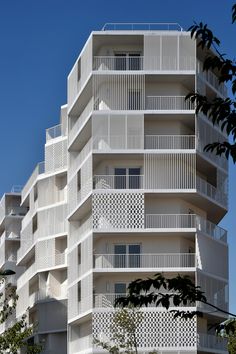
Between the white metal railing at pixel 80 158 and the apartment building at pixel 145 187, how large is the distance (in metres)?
0.22

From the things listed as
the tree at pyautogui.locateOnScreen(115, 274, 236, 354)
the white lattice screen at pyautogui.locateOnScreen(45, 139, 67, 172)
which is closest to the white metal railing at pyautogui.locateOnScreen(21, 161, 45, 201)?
the white lattice screen at pyautogui.locateOnScreen(45, 139, 67, 172)

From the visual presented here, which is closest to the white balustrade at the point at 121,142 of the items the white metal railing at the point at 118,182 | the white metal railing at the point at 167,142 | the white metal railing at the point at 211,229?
the white metal railing at the point at 167,142

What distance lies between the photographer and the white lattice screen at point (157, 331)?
64.6 metres

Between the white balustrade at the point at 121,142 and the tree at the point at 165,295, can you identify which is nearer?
the tree at the point at 165,295

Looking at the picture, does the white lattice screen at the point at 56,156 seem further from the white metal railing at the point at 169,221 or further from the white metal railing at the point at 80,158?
the white metal railing at the point at 169,221

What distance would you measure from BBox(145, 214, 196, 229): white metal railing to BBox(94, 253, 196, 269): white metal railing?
73.9 inches

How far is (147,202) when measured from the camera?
6781 cm

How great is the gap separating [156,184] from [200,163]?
168 inches

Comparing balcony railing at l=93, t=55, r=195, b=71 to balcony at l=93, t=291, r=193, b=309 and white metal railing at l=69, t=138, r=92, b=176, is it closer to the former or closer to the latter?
white metal railing at l=69, t=138, r=92, b=176

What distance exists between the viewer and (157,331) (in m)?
64.8

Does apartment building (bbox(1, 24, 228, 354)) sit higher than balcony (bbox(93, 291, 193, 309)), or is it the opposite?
apartment building (bbox(1, 24, 228, 354))

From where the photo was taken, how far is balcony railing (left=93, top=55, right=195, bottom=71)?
67.6 m

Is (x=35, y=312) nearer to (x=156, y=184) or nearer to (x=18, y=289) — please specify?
(x=18, y=289)

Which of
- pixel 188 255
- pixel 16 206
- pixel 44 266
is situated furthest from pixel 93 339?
pixel 16 206
